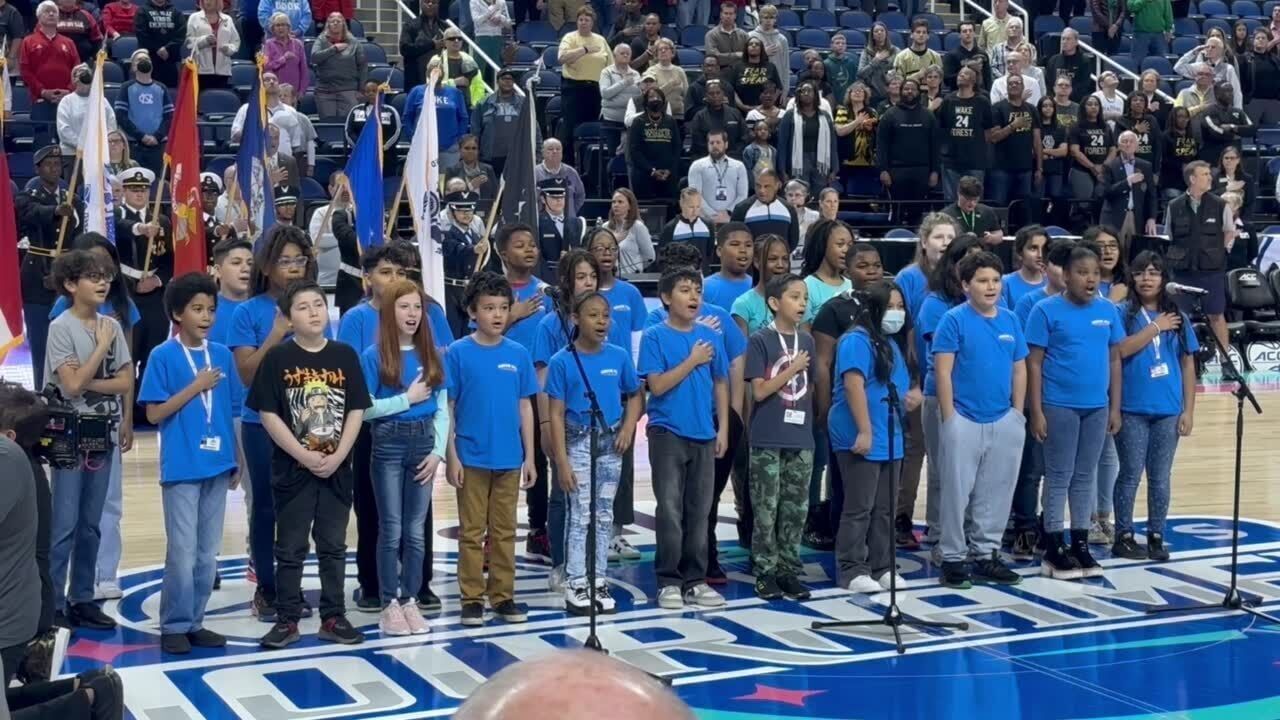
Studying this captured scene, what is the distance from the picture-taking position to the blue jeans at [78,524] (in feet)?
25.4

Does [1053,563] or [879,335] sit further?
[1053,563]

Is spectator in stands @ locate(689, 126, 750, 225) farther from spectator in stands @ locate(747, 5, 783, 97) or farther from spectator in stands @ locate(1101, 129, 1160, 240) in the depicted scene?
spectator in stands @ locate(1101, 129, 1160, 240)

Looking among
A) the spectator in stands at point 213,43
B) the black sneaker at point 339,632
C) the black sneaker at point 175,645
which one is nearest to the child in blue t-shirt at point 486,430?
the black sneaker at point 339,632

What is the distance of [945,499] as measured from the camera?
8.91 meters

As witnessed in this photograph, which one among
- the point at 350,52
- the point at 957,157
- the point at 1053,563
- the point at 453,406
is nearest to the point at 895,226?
the point at 957,157

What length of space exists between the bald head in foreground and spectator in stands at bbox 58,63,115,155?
48.4 feet

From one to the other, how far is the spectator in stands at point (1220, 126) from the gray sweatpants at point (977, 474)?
11348 millimetres

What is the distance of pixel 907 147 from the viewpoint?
18250 mm

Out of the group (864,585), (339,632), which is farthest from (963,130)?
(339,632)

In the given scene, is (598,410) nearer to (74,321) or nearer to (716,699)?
(716,699)

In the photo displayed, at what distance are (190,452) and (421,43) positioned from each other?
1133cm

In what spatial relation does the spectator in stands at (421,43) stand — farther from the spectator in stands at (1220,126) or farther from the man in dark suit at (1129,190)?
the spectator in stands at (1220,126)

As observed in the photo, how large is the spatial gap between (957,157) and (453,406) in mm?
11401

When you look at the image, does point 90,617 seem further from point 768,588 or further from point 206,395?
point 768,588
